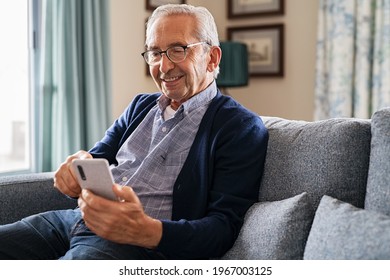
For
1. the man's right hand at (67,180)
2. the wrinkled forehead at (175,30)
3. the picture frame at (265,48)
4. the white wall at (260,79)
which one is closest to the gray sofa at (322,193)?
the wrinkled forehead at (175,30)

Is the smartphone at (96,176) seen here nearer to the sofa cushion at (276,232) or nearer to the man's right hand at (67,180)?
the man's right hand at (67,180)

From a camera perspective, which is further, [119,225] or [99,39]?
[99,39]

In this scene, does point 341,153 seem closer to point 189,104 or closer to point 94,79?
point 189,104

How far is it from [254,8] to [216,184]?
2783 mm

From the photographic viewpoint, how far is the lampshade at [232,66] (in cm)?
350

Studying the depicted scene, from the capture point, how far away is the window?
114 inches

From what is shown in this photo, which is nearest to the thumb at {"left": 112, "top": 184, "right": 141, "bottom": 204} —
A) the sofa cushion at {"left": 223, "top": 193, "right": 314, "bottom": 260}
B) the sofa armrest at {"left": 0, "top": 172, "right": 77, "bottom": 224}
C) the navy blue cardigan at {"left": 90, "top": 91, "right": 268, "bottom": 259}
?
the navy blue cardigan at {"left": 90, "top": 91, "right": 268, "bottom": 259}

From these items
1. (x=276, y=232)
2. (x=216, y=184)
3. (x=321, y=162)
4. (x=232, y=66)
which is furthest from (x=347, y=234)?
(x=232, y=66)

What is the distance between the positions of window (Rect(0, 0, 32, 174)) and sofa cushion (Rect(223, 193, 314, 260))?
180 cm

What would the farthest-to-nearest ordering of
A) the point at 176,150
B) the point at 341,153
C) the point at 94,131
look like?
the point at 94,131 → the point at 176,150 → the point at 341,153

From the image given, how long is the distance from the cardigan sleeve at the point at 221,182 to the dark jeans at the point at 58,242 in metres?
0.14
